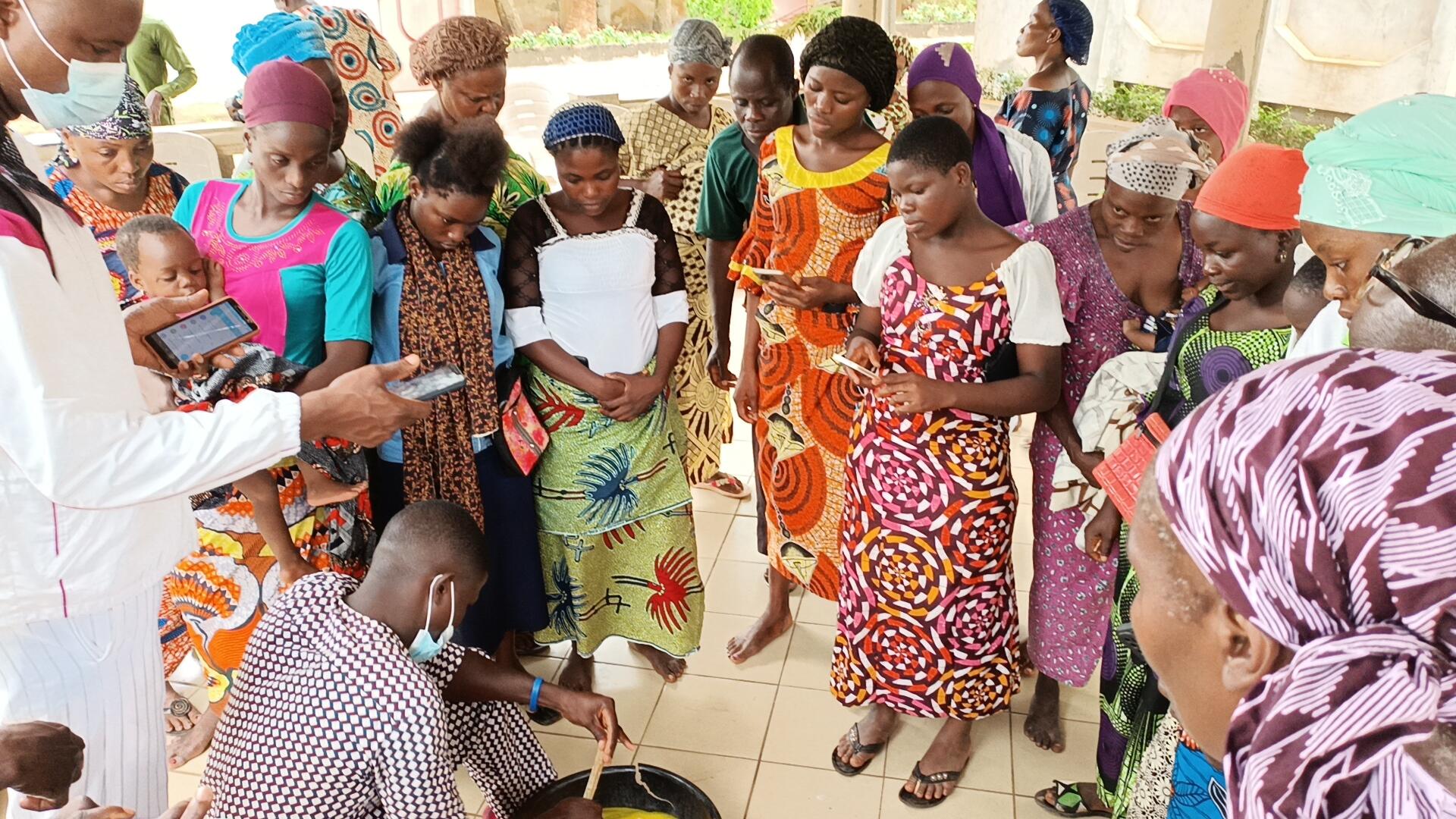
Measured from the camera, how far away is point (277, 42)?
300cm

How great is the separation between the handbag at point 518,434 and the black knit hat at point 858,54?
1235 mm

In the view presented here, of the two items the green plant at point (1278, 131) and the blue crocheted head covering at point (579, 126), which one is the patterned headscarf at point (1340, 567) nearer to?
the blue crocheted head covering at point (579, 126)

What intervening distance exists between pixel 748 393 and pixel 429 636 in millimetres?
1566

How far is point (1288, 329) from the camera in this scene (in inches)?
72.8

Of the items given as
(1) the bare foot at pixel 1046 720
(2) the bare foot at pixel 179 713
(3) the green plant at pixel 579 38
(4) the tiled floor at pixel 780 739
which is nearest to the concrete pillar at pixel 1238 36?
(4) the tiled floor at pixel 780 739

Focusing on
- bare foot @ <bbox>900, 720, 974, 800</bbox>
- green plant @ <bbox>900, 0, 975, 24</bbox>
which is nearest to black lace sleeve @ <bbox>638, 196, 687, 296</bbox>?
bare foot @ <bbox>900, 720, 974, 800</bbox>

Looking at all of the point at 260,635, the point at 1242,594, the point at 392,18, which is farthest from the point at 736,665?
the point at 392,18

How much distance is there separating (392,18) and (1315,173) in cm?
1185

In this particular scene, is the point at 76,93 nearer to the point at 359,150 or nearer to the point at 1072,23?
A: the point at 359,150

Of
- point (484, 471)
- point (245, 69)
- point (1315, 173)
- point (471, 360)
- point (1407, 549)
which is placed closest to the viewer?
point (1407, 549)

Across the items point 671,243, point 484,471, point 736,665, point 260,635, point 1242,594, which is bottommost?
point 736,665

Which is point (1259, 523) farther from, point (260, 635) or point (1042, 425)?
point (1042, 425)

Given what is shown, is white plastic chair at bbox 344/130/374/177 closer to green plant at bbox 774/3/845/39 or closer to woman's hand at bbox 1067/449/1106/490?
woman's hand at bbox 1067/449/1106/490

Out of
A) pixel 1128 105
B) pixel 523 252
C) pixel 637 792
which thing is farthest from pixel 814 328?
pixel 1128 105
